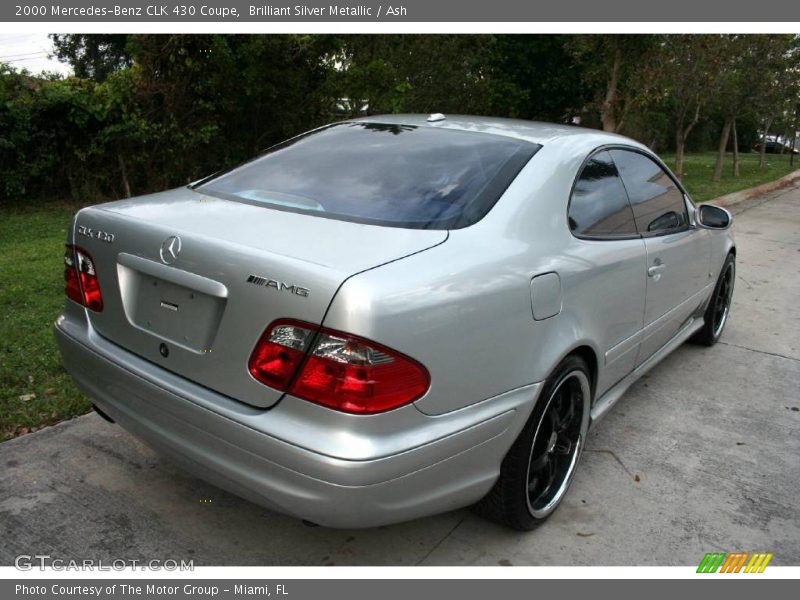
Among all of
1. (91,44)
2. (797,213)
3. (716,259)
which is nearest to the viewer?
(716,259)

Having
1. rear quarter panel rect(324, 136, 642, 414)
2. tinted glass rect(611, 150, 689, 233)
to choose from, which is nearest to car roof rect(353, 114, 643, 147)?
tinted glass rect(611, 150, 689, 233)

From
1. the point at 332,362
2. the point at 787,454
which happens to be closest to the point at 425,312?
the point at 332,362

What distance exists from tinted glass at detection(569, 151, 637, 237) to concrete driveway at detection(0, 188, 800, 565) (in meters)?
1.12

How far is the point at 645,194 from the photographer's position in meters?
3.66

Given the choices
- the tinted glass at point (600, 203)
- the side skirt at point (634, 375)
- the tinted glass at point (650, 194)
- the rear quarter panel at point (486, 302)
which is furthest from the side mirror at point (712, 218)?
the rear quarter panel at point (486, 302)

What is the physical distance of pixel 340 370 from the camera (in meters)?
2.02

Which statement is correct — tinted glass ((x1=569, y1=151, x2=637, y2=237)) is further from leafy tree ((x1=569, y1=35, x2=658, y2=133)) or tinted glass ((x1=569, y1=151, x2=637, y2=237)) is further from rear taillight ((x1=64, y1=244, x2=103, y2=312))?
leafy tree ((x1=569, y1=35, x2=658, y2=133))

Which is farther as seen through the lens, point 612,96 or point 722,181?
point 722,181

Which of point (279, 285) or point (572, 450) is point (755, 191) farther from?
point (279, 285)

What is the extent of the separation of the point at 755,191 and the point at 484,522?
14188mm

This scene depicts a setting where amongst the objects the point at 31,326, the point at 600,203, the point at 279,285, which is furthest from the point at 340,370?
the point at 31,326

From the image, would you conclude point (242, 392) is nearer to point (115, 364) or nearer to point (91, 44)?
point (115, 364)

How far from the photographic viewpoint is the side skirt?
3244 millimetres

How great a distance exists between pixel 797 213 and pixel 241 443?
A: 1268cm
